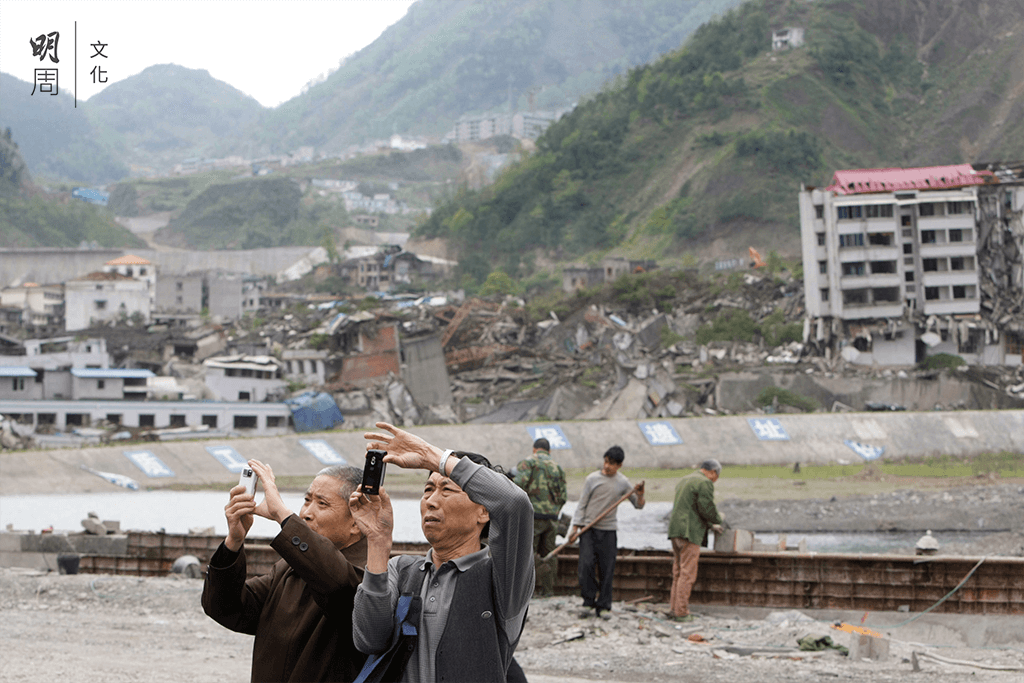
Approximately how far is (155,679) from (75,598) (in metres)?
5.21

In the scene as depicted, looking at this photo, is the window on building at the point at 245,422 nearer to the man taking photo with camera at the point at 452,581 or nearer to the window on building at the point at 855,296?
the window on building at the point at 855,296

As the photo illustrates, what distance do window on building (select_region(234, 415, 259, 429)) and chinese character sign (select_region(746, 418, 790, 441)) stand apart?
20278mm

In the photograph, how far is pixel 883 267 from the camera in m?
52.4

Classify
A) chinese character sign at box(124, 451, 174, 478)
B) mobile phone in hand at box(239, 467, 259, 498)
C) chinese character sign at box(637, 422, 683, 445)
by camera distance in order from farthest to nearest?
chinese character sign at box(637, 422, 683, 445) → chinese character sign at box(124, 451, 174, 478) → mobile phone in hand at box(239, 467, 259, 498)

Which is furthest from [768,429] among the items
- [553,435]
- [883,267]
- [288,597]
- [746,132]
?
[746,132]

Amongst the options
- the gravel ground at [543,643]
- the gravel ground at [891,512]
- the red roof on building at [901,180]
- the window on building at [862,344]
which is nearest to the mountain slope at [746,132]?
the red roof on building at [901,180]

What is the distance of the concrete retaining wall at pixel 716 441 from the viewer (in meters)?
34.8

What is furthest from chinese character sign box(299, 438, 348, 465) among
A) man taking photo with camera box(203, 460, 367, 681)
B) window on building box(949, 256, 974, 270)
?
window on building box(949, 256, 974, 270)

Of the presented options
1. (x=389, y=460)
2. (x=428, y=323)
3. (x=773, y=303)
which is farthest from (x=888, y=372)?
(x=389, y=460)

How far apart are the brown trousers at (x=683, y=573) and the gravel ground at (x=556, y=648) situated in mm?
219

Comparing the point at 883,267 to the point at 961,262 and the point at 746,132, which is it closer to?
the point at 961,262

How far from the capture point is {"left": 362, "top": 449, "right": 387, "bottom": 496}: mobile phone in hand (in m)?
3.22

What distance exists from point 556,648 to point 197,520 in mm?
17224

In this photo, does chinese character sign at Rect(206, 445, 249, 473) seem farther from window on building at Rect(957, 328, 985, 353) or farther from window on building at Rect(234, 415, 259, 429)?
window on building at Rect(957, 328, 985, 353)
